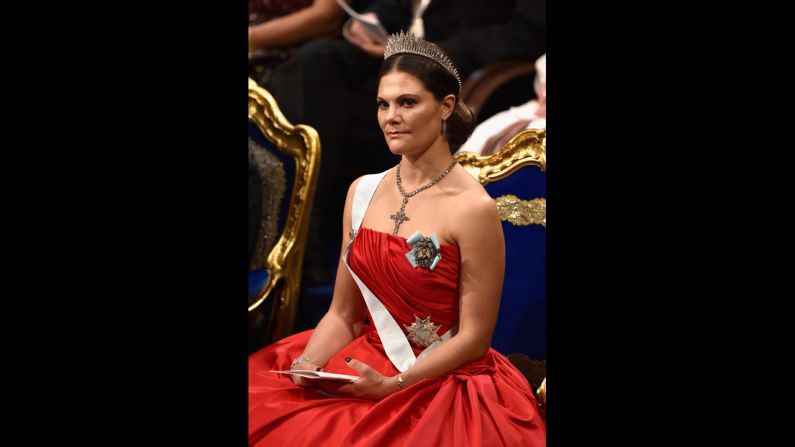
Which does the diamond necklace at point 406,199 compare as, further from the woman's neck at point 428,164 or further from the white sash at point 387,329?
the white sash at point 387,329

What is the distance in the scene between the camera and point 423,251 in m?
1.87

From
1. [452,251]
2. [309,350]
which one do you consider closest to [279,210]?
[309,350]

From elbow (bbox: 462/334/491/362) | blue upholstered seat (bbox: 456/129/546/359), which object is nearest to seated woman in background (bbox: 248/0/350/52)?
blue upholstered seat (bbox: 456/129/546/359)

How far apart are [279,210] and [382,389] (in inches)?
44.4

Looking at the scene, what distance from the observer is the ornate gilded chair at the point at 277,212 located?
2.65 m

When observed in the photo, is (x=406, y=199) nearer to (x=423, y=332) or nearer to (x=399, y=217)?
(x=399, y=217)

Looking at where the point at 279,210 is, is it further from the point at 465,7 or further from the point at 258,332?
the point at 465,7

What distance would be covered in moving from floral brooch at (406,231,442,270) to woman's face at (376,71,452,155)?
199mm

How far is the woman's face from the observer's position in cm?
187

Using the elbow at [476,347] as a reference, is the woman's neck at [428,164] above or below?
above

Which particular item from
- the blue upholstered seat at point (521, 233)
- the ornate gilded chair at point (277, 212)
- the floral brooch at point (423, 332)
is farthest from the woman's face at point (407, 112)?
the ornate gilded chair at point (277, 212)

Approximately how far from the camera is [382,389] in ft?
5.98

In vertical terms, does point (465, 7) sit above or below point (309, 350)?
above

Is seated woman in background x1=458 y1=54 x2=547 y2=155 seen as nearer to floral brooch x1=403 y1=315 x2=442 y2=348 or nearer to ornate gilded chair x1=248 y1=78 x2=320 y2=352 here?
ornate gilded chair x1=248 y1=78 x2=320 y2=352
